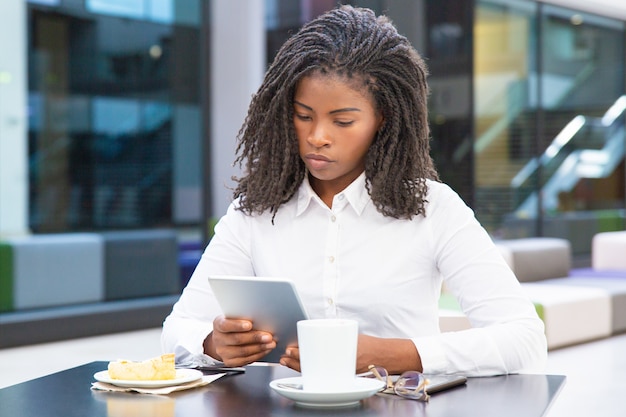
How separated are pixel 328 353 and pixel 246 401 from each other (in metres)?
0.17

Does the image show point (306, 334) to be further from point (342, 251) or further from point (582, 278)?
point (582, 278)

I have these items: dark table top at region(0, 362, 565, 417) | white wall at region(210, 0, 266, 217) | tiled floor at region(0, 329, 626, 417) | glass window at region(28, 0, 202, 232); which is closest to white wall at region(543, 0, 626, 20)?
white wall at region(210, 0, 266, 217)

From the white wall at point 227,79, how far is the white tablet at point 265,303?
607 cm

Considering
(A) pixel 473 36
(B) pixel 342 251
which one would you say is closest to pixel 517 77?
(A) pixel 473 36

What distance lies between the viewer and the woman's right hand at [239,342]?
1.54 m

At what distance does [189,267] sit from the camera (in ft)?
24.0

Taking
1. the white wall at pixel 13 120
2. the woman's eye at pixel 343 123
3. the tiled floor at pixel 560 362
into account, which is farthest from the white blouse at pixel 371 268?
the white wall at pixel 13 120

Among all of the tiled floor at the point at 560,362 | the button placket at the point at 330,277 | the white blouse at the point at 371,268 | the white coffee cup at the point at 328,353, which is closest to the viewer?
the white coffee cup at the point at 328,353

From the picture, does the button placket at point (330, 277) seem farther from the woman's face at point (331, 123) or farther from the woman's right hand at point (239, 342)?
the woman's right hand at point (239, 342)

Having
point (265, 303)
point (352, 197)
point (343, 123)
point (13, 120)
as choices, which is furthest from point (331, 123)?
point (13, 120)

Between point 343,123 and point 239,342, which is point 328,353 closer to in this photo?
point 239,342

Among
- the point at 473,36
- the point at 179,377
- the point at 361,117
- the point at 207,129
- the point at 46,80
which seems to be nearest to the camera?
the point at 179,377

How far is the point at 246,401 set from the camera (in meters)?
1.39

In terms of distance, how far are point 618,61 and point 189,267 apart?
597 cm
